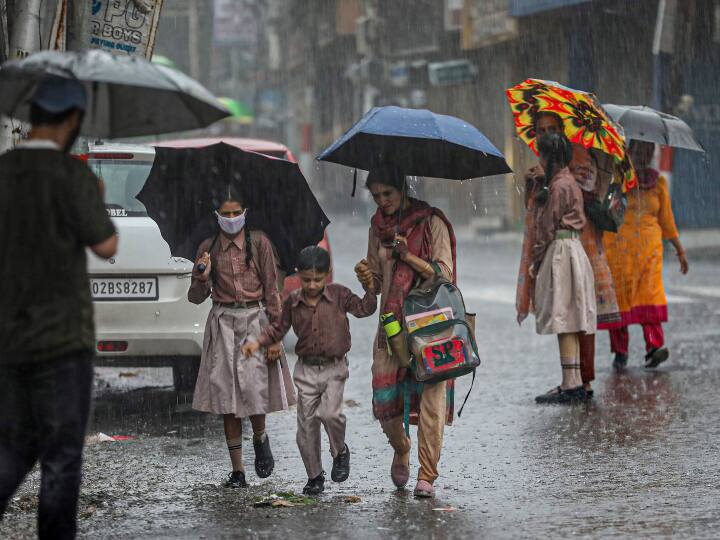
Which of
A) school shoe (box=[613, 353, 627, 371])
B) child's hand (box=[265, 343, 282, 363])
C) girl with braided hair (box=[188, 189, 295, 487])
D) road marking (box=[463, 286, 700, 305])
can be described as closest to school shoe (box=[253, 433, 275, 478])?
girl with braided hair (box=[188, 189, 295, 487])

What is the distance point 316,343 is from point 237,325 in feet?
1.46

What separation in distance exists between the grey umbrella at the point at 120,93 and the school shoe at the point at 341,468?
1.87m

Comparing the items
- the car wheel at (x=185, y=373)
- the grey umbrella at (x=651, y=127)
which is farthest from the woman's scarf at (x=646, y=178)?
the car wheel at (x=185, y=373)

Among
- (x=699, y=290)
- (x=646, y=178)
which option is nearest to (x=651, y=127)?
(x=646, y=178)

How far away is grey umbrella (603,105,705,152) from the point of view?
31.7ft

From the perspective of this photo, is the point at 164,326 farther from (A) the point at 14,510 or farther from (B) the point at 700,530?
(B) the point at 700,530

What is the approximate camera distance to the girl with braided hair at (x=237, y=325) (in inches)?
247

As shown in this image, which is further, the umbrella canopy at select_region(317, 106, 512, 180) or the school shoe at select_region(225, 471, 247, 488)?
the school shoe at select_region(225, 471, 247, 488)

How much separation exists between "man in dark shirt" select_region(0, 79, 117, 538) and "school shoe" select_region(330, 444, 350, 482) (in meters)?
2.05

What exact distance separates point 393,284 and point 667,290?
10.6m

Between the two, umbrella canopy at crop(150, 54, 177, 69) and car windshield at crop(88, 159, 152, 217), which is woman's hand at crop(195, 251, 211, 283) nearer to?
umbrella canopy at crop(150, 54, 177, 69)

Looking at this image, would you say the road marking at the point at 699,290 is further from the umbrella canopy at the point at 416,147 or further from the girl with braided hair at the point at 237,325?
the girl with braided hair at the point at 237,325

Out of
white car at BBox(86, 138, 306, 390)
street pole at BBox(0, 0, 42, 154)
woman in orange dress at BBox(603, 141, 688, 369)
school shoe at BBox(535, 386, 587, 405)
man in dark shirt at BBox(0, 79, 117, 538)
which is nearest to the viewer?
man in dark shirt at BBox(0, 79, 117, 538)

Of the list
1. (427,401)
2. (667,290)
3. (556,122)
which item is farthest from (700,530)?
(667,290)
